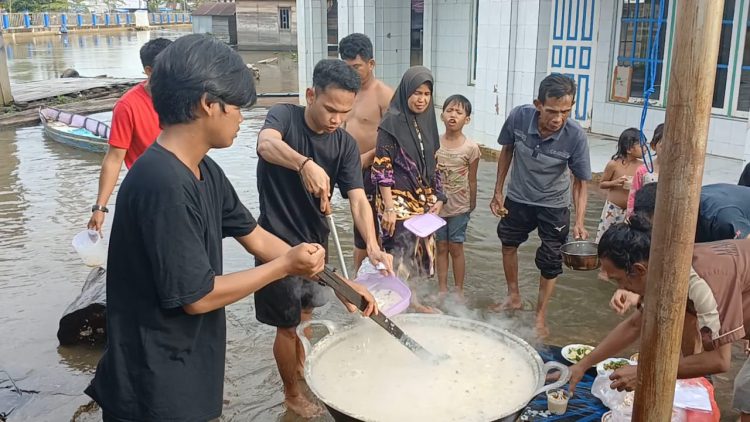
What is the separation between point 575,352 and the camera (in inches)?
148

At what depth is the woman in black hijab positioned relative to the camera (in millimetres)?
4418

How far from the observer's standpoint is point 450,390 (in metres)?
2.58

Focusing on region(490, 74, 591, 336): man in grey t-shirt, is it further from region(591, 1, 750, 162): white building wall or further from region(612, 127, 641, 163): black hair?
region(591, 1, 750, 162): white building wall

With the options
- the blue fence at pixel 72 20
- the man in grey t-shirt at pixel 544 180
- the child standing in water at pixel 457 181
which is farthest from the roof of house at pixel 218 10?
the man in grey t-shirt at pixel 544 180

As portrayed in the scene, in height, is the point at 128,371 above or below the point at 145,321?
below

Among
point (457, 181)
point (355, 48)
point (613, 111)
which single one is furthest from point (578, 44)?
point (355, 48)

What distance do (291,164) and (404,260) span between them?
1661 millimetres

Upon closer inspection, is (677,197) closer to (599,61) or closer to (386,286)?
(386,286)

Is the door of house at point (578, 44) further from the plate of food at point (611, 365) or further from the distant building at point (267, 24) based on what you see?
the distant building at point (267, 24)

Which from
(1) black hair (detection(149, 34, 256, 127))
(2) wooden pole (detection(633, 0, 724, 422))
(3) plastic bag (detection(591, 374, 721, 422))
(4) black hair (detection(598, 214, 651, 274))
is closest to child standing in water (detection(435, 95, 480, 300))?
(3) plastic bag (detection(591, 374, 721, 422))

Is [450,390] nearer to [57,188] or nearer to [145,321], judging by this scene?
[145,321]

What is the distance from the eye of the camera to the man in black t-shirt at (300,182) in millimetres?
3279

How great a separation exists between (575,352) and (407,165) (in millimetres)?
1695

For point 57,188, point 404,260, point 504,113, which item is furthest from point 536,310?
point 57,188
